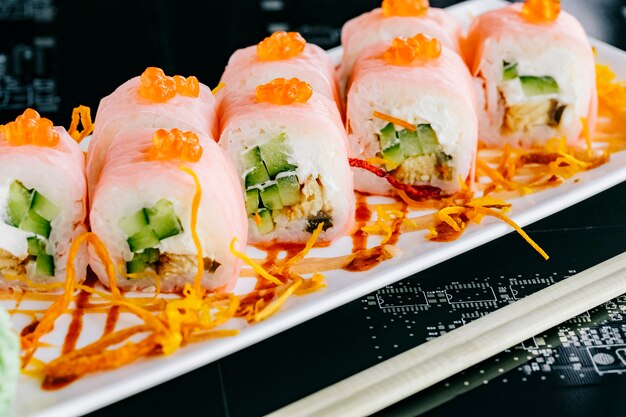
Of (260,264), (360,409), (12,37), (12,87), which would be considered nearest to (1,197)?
(260,264)

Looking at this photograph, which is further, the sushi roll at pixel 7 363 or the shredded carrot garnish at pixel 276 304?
the shredded carrot garnish at pixel 276 304

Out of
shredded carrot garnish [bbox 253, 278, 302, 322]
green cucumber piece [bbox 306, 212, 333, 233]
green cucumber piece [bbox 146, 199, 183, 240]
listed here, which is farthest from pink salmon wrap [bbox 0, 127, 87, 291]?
green cucumber piece [bbox 306, 212, 333, 233]

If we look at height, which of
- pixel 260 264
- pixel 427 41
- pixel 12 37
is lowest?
pixel 12 37

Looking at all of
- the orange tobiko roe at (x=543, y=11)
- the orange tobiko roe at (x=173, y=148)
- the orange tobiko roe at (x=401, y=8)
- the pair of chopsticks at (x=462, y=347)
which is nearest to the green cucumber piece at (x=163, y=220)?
the orange tobiko roe at (x=173, y=148)

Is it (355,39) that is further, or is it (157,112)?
(355,39)

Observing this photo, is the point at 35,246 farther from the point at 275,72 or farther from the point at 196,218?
the point at 275,72

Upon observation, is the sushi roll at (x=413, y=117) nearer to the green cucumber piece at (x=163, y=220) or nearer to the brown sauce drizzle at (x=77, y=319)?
the green cucumber piece at (x=163, y=220)

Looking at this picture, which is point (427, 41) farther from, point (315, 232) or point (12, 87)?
point (12, 87)

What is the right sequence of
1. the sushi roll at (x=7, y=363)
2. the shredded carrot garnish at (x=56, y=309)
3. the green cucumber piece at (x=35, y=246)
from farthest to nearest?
the green cucumber piece at (x=35, y=246) < the shredded carrot garnish at (x=56, y=309) < the sushi roll at (x=7, y=363)

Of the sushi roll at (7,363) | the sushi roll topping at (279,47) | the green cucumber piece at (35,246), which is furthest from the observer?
the sushi roll topping at (279,47)
